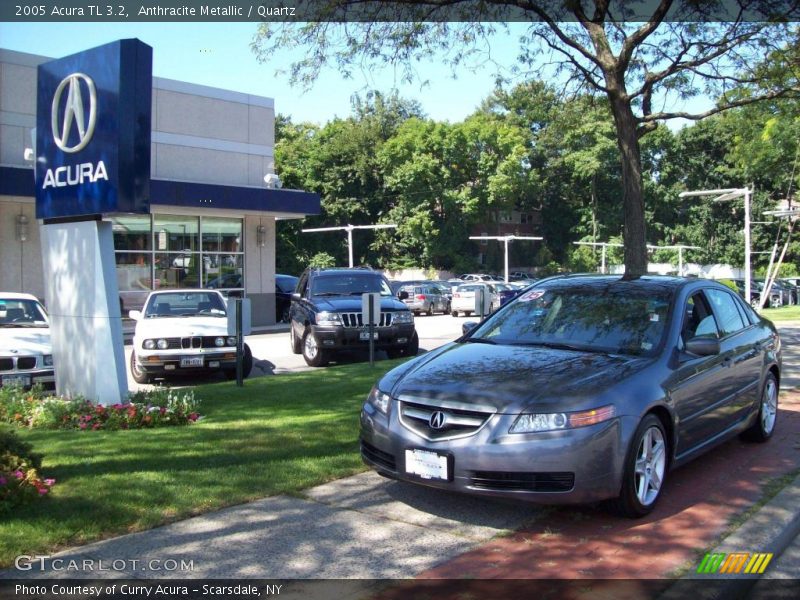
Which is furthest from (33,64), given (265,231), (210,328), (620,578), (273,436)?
(620,578)

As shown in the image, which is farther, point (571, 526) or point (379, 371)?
point (379, 371)

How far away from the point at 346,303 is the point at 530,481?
10002mm

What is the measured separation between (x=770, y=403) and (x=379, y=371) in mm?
5953

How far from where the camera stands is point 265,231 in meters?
25.8

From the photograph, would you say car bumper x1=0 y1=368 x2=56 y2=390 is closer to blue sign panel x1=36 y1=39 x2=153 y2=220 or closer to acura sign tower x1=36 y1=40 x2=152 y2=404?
acura sign tower x1=36 y1=40 x2=152 y2=404

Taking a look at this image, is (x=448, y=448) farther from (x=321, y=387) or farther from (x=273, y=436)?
(x=321, y=387)

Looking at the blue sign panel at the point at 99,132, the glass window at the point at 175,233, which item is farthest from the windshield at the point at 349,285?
the glass window at the point at 175,233

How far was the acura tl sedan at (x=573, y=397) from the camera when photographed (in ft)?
14.9

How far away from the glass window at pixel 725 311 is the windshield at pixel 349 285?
8526mm

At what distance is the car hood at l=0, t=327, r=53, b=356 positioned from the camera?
979 centimetres

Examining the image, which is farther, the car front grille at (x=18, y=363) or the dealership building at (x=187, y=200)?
the dealership building at (x=187, y=200)

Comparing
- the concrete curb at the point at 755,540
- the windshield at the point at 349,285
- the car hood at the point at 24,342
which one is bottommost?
the concrete curb at the point at 755,540

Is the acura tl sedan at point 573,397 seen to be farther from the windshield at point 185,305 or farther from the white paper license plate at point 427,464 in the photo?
the windshield at point 185,305

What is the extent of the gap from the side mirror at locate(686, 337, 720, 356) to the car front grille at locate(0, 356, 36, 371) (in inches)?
321
